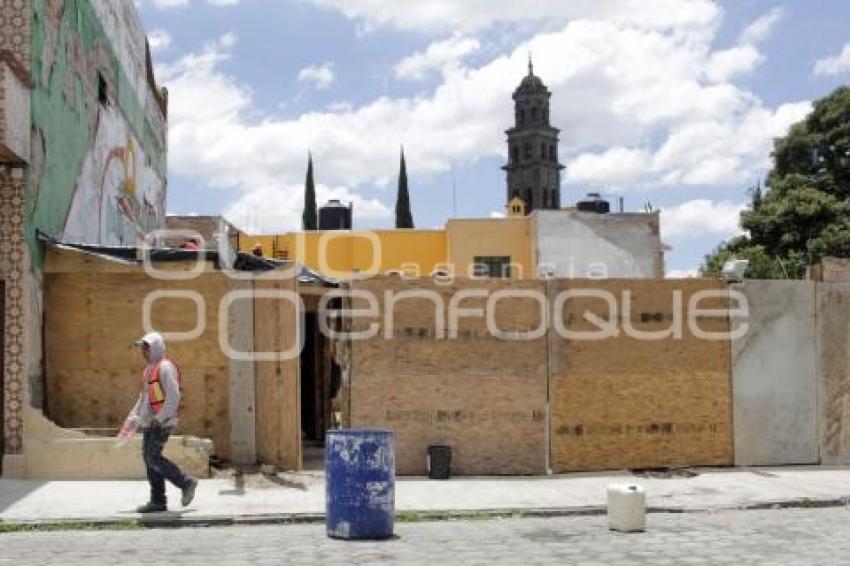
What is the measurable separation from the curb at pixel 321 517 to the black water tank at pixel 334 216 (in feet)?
124

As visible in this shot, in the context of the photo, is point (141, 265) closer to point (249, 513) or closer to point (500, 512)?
point (249, 513)

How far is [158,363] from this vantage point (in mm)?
11180

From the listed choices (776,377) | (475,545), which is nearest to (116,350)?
(475,545)

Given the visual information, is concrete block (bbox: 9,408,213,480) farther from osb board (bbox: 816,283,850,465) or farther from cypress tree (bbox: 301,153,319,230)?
cypress tree (bbox: 301,153,319,230)

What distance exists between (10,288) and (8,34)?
3.25 metres

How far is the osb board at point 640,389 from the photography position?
49.5 feet

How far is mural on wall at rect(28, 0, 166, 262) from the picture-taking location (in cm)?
1389

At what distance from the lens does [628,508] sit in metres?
10.4

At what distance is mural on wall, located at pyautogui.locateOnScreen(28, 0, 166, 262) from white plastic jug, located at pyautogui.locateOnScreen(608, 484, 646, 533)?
8.18 meters

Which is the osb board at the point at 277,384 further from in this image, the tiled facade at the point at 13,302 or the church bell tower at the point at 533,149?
the church bell tower at the point at 533,149

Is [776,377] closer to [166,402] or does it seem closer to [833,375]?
[833,375]

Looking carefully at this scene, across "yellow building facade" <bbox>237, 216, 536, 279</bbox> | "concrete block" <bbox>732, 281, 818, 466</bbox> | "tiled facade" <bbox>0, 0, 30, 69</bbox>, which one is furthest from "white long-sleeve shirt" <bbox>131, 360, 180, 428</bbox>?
"yellow building facade" <bbox>237, 216, 536, 279</bbox>

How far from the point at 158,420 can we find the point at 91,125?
741 centimetres

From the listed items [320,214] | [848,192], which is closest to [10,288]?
[320,214]
